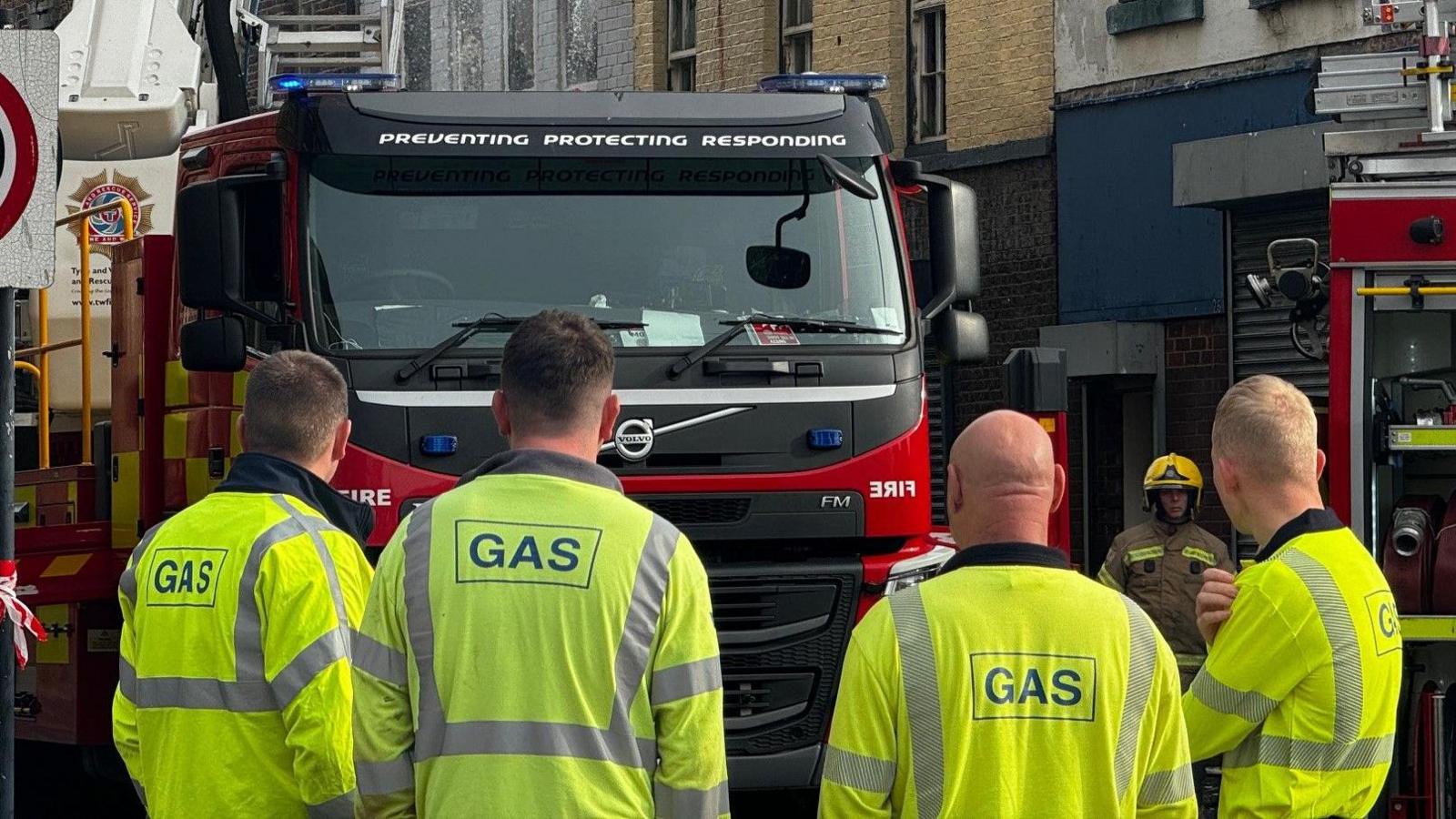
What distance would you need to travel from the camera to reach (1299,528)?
4820mm

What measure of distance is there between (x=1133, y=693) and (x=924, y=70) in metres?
16.8

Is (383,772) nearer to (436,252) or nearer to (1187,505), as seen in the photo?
(436,252)

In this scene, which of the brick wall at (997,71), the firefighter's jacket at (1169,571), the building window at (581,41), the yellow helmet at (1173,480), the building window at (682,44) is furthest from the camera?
the building window at (581,41)

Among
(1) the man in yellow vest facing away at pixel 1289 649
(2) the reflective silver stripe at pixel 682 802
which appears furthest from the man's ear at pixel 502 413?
(1) the man in yellow vest facing away at pixel 1289 649

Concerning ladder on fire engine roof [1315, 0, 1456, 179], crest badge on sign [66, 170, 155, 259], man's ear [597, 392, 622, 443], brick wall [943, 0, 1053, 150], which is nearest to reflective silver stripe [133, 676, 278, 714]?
man's ear [597, 392, 622, 443]

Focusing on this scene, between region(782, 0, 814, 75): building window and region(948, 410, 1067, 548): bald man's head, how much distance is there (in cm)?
1809

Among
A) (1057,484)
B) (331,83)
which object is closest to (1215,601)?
(1057,484)

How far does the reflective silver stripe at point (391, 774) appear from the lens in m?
4.16

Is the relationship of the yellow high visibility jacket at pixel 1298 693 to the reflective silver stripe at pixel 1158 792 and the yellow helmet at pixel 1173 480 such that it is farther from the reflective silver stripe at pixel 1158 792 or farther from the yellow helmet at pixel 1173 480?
the yellow helmet at pixel 1173 480

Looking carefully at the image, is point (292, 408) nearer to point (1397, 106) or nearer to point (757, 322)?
point (757, 322)

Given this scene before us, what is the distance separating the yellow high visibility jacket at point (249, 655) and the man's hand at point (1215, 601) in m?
1.79

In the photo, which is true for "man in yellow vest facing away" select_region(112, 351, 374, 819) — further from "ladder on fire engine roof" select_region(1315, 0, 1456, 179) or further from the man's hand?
"ladder on fire engine roof" select_region(1315, 0, 1456, 179)

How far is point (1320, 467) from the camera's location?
16.3ft

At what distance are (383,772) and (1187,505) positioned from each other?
6.87 meters
